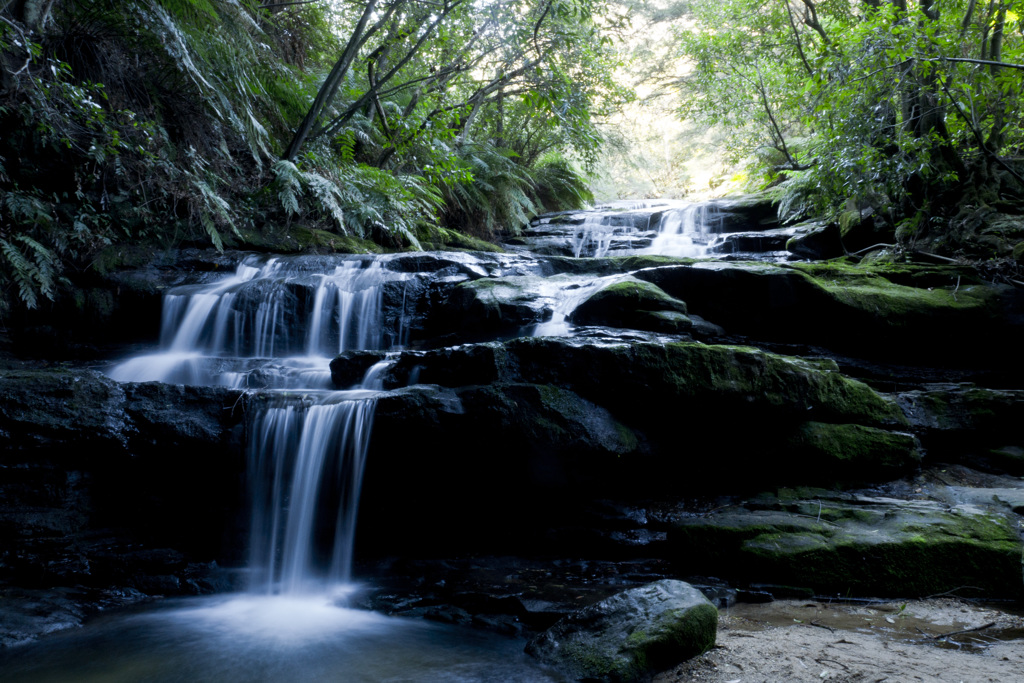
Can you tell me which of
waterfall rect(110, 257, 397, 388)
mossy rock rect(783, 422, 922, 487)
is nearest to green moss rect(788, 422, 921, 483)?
mossy rock rect(783, 422, 922, 487)

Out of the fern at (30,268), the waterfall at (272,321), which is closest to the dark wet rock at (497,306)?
the waterfall at (272,321)

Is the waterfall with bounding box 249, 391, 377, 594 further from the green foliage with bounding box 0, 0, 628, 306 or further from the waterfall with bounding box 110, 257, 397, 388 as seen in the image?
the green foliage with bounding box 0, 0, 628, 306

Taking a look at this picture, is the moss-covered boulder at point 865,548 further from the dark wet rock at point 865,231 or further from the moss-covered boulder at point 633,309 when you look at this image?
the dark wet rock at point 865,231

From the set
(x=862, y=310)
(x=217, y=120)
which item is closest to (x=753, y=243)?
(x=862, y=310)

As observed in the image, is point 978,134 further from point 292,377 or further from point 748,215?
point 292,377

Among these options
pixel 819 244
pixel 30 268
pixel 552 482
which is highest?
pixel 819 244

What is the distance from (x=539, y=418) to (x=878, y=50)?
5.94m

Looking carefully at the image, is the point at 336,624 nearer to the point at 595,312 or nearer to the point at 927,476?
the point at 595,312

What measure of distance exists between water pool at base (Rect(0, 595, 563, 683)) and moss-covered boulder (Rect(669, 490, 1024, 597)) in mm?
1505

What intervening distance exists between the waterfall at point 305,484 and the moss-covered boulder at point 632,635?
1975 millimetres

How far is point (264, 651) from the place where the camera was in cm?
335

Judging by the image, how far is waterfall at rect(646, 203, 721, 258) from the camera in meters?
10.5

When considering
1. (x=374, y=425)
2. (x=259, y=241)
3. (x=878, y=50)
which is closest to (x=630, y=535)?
(x=374, y=425)

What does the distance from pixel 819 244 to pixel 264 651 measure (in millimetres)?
9466
